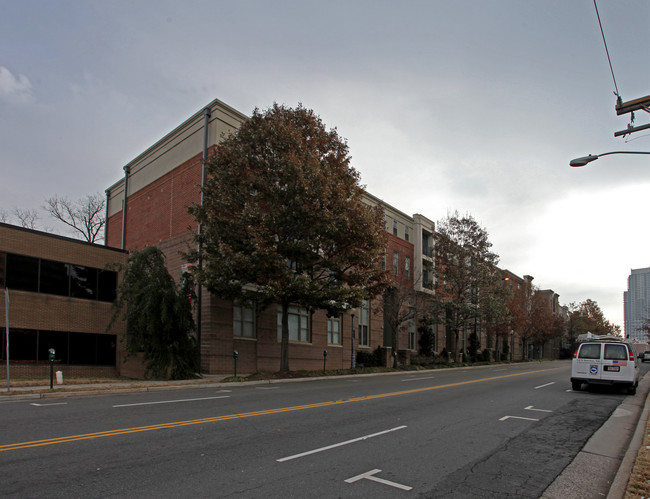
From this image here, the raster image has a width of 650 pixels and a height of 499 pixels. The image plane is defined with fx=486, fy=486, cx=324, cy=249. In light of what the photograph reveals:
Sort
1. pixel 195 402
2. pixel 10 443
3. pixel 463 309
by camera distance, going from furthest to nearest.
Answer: pixel 463 309, pixel 195 402, pixel 10 443

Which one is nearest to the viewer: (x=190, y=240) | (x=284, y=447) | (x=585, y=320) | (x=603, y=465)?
(x=603, y=465)

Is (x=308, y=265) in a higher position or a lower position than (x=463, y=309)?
higher

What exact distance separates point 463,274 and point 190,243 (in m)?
24.5

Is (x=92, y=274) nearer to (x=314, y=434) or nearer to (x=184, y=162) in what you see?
(x=184, y=162)

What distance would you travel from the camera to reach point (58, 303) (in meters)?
22.4

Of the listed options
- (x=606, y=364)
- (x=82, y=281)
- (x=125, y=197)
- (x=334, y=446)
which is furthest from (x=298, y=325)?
(x=334, y=446)

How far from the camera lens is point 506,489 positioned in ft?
19.7

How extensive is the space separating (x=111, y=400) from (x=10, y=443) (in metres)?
5.71

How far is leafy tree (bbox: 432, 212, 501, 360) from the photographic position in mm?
40344

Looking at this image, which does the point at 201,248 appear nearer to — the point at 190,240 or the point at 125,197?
the point at 190,240

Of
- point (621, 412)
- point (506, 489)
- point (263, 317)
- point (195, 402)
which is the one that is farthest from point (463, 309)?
point (506, 489)

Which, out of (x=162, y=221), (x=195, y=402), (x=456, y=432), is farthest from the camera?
(x=162, y=221)

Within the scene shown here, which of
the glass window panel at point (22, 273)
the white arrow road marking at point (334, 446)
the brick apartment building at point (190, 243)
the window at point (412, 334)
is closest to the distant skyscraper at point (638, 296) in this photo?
the window at point (412, 334)

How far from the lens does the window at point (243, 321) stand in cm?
2488
